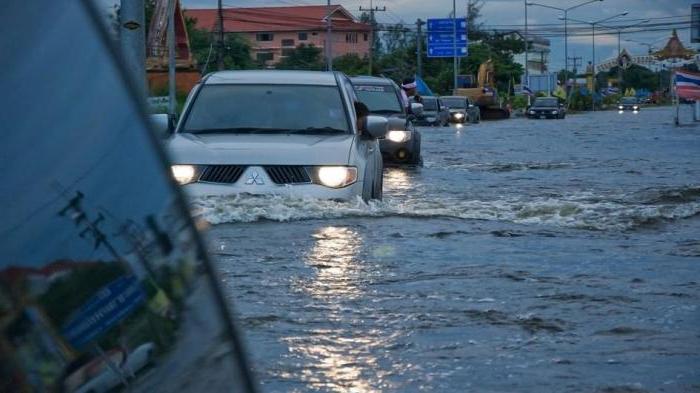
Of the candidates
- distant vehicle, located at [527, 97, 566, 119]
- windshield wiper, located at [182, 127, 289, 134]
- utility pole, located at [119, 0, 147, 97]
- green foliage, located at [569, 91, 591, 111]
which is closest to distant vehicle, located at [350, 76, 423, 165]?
windshield wiper, located at [182, 127, 289, 134]

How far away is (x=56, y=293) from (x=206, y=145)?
8880mm

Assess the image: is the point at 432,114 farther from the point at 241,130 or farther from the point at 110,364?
the point at 110,364

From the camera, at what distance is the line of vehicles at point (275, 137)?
34.0 feet

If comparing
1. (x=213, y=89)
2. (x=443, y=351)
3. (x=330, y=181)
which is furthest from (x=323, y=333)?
(x=213, y=89)

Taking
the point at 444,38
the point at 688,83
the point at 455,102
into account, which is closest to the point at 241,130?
the point at 688,83

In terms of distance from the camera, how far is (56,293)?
158cm

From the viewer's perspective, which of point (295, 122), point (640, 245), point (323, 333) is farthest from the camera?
point (295, 122)

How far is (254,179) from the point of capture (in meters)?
10.4

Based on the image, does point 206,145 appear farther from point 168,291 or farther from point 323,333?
point 168,291

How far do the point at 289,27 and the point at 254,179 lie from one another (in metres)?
69.9

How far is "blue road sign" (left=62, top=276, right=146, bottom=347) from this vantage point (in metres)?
1.57

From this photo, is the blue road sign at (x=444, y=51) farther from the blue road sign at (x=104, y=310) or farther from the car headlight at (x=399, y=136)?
the blue road sign at (x=104, y=310)

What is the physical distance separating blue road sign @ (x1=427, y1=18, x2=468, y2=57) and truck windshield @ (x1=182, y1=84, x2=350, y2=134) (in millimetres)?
68217

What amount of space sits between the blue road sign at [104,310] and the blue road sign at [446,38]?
77.7 meters
